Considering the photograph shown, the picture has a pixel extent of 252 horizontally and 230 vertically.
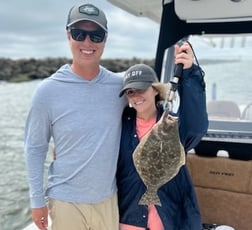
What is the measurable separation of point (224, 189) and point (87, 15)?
5.80 feet

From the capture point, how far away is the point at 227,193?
3.18 m

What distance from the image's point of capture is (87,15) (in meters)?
2.16

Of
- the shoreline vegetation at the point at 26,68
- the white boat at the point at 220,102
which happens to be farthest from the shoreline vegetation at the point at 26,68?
the white boat at the point at 220,102

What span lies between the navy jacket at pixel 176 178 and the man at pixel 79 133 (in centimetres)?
7

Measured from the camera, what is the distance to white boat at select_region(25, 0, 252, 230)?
10.4 feet

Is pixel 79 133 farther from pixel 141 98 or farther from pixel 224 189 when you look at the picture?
pixel 224 189

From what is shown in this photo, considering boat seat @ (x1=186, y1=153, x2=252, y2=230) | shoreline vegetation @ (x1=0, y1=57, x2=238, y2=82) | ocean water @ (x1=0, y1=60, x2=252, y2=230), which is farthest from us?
shoreline vegetation @ (x1=0, y1=57, x2=238, y2=82)

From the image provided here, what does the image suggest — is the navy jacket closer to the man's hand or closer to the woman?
the woman

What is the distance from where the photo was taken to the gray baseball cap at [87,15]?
85.1 inches

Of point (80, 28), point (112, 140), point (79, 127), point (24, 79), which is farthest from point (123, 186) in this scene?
point (24, 79)

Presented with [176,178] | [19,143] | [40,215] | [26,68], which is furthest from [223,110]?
[26,68]

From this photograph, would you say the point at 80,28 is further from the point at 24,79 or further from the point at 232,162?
the point at 24,79

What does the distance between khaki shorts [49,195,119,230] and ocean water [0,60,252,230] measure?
199cm

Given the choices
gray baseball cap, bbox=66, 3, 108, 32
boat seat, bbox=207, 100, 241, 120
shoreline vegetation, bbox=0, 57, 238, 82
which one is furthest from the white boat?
shoreline vegetation, bbox=0, 57, 238, 82
